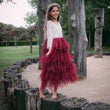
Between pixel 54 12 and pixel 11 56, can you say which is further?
pixel 11 56

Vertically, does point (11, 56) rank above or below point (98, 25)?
below

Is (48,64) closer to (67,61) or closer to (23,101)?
(67,61)

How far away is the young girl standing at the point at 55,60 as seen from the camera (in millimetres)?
2865

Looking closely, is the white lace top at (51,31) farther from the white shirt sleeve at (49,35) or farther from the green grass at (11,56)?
the green grass at (11,56)

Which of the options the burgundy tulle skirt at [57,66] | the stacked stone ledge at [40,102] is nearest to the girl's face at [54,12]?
the burgundy tulle skirt at [57,66]

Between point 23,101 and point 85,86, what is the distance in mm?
2161

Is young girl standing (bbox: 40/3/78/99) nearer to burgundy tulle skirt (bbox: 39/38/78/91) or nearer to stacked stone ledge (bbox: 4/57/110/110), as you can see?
burgundy tulle skirt (bbox: 39/38/78/91)

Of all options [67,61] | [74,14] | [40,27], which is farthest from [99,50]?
[67,61]

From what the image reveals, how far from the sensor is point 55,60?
2850 millimetres

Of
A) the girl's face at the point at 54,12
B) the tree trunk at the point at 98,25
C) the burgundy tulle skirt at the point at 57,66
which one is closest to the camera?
the burgundy tulle skirt at the point at 57,66

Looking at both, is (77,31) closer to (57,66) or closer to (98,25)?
(57,66)

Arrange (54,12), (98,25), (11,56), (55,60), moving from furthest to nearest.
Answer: (11,56), (98,25), (54,12), (55,60)

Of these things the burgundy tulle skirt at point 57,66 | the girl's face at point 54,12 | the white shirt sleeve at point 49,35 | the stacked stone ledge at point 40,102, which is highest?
the girl's face at point 54,12

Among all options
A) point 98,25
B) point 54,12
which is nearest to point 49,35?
point 54,12
